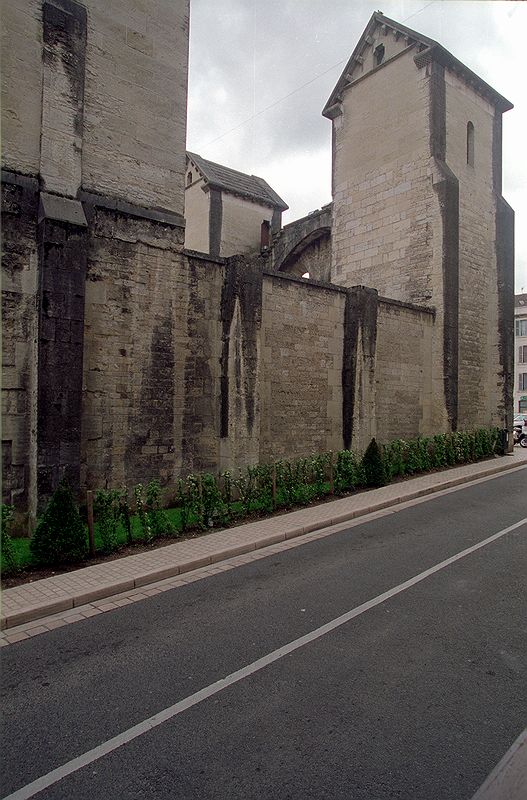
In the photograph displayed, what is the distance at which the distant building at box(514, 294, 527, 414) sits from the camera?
50.5 meters

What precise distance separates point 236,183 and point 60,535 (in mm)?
21330

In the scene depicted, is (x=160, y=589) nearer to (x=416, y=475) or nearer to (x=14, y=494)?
(x=14, y=494)

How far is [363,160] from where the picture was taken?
20062mm

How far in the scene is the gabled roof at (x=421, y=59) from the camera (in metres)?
17.6

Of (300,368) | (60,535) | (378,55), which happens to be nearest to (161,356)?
(300,368)

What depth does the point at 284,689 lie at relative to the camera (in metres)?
4.04

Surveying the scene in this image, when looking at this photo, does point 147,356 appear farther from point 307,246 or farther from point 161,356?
point 307,246

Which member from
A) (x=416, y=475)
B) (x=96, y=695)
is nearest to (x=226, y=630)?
(x=96, y=695)

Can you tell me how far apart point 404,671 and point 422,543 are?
417cm

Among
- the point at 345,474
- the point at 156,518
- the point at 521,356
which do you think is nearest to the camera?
the point at 156,518

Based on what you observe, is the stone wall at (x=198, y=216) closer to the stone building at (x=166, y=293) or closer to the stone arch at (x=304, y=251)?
the stone arch at (x=304, y=251)

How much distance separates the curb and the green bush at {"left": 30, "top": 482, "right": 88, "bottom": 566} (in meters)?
1.20

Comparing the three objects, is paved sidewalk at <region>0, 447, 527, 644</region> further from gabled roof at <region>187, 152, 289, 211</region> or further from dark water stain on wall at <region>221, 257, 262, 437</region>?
gabled roof at <region>187, 152, 289, 211</region>

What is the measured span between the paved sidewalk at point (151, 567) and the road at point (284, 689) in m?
0.51
